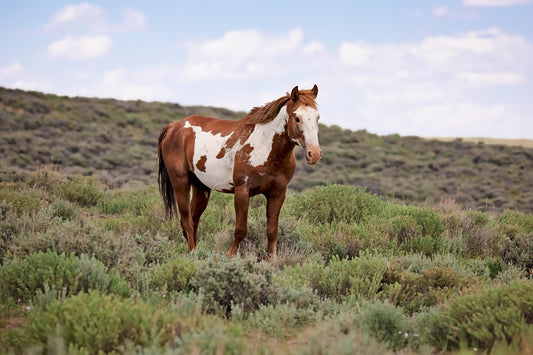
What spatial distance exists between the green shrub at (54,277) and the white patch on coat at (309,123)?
242 centimetres

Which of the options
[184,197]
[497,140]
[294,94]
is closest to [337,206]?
[184,197]

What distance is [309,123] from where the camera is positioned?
5.17m

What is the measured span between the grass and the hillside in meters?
9.57

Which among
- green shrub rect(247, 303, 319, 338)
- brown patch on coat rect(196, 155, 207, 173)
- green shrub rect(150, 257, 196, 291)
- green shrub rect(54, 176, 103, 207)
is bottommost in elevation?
green shrub rect(247, 303, 319, 338)

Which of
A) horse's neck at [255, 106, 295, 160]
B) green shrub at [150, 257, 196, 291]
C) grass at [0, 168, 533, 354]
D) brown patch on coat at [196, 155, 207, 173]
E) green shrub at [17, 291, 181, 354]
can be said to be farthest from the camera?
brown patch on coat at [196, 155, 207, 173]

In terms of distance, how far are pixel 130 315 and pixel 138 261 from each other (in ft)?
6.84

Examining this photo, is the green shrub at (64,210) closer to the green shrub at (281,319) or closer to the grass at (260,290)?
the grass at (260,290)

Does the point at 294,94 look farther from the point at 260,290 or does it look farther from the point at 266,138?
the point at 260,290

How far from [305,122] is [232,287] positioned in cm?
197

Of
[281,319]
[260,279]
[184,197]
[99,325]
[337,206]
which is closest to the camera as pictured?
[99,325]

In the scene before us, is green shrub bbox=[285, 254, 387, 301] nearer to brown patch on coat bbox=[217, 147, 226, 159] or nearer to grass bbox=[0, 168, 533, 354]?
grass bbox=[0, 168, 533, 354]

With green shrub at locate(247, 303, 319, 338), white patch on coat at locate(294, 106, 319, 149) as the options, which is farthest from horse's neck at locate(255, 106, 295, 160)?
→ green shrub at locate(247, 303, 319, 338)

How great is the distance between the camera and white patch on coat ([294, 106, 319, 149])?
5.11 meters

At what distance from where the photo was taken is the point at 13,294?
4.44 metres
